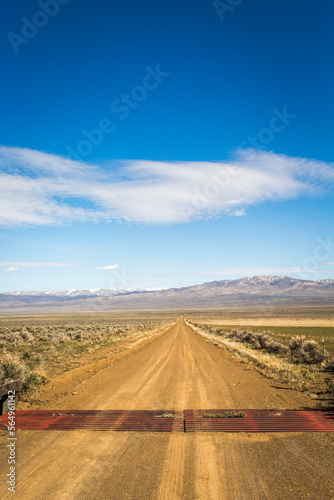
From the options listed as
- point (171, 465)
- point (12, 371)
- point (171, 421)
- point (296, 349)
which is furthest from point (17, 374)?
point (296, 349)

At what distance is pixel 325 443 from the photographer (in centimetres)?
614

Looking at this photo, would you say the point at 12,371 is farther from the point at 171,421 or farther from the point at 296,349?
the point at 296,349

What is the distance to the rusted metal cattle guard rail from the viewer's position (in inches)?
275

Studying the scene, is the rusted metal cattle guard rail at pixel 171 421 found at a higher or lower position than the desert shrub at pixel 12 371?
lower

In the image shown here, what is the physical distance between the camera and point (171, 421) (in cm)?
745

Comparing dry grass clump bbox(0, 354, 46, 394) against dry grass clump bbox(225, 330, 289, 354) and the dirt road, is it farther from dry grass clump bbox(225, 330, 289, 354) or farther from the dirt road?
dry grass clump bbox(225, 330, 289, 354)

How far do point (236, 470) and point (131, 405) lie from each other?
431 centimetres

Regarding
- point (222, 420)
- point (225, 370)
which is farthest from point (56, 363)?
point (222, 420)

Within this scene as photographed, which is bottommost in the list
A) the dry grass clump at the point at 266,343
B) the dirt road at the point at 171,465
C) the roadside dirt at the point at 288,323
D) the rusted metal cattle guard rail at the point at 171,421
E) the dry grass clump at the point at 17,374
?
the roadside dirt at the point at 288,323

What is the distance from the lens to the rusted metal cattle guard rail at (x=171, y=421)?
6.99 meters

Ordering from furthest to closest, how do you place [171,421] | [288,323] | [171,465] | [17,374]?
[288,323] → [17,374] → [171,421] → [171,465]

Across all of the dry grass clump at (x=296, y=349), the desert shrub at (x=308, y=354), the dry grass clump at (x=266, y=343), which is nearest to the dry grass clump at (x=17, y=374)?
the dry grass clump at (x=296, y=349)

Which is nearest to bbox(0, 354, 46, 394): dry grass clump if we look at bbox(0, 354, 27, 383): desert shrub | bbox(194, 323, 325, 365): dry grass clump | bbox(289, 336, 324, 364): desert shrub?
bbox(0, 354, 27, 383): desert shrub

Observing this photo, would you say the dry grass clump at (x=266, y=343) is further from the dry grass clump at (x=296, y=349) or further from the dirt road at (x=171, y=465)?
the dirt road at (x=171, y=465)
